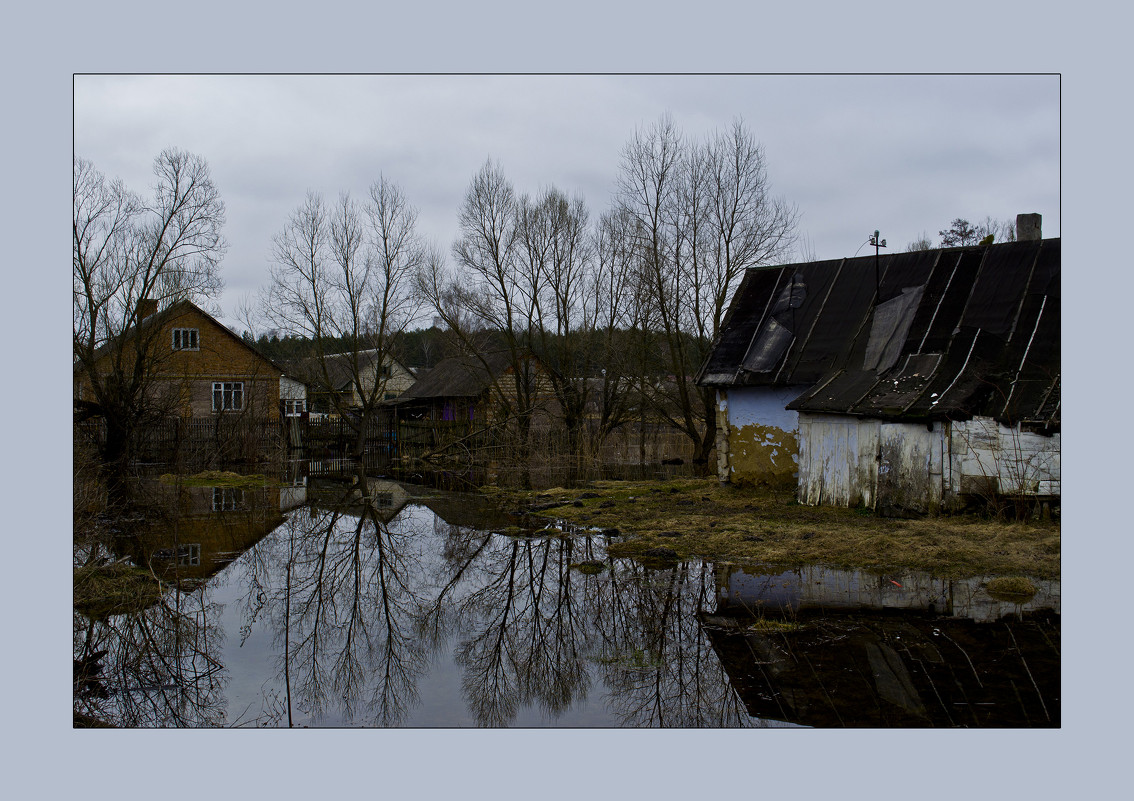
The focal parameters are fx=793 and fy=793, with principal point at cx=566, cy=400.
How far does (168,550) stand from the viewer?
1130cm

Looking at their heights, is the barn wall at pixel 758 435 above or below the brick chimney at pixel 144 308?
below

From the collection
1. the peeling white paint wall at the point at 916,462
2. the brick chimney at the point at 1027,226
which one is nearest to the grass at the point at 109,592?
the peeling white paint wall at the point at 916,462

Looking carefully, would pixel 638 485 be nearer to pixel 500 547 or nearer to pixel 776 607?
pixel 500 547

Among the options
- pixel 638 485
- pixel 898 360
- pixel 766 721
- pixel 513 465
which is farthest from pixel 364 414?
pixel 766 721

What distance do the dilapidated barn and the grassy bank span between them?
2.16 feet

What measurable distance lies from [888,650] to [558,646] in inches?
110

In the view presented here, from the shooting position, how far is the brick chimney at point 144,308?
2248cm

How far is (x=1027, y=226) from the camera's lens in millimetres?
16328

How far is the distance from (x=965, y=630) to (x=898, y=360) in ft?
25.0

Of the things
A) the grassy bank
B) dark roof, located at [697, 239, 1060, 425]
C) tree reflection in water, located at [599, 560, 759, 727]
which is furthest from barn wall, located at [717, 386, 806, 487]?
tree reflection in water, located at [599, 560, 759, 727]

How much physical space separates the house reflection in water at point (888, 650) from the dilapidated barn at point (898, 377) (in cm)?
325

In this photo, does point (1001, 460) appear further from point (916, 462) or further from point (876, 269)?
point (876, 269)

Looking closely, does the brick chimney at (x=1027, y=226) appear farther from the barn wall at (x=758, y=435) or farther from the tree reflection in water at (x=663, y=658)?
the tree reflection in water at (x=663, y=658)

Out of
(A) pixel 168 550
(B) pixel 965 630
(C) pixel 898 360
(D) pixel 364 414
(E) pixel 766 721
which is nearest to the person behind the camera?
(E) pixel 766 721
